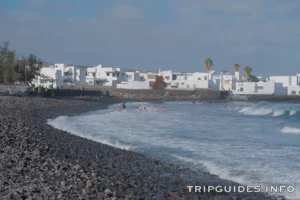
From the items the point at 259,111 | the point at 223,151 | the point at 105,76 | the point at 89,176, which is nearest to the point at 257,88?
the point at 105,76

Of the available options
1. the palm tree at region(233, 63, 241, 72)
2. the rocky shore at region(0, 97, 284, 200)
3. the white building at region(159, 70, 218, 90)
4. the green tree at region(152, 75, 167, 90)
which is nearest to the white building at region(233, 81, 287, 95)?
the white building at region(159, 70, 218, 90)

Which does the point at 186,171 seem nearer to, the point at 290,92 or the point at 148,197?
the point at 148,197

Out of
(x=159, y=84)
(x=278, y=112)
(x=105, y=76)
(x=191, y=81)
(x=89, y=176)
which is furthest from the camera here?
(x=191, y=81)

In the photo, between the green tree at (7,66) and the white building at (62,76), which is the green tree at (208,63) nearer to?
the white building at (62,76)

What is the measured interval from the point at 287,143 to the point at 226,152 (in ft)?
12.4

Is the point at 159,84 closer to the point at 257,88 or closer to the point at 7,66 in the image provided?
the point at 257,88

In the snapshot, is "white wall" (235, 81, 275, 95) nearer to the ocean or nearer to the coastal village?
the coastal village

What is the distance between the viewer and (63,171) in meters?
9.76

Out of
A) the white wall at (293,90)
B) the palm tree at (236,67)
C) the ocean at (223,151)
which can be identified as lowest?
the ocean at (223,151)

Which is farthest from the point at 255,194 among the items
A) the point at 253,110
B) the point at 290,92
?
the point at 290,92

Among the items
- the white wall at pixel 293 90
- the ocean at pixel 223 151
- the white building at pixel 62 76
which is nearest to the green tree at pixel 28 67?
the white building at pixel 62 76

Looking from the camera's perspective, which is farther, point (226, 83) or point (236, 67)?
point (236, 67)

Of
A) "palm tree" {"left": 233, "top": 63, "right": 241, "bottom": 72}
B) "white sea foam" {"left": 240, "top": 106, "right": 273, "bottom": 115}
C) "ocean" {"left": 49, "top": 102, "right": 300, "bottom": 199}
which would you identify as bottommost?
"white sea foam" {"left": 240, "top": 106, "right": 273, "bottom": 115}

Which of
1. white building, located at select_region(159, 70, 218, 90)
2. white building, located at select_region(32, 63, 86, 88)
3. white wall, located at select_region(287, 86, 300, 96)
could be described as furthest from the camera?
white wall, located at select_region(287, 86, 300, 96)
